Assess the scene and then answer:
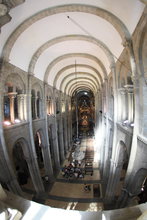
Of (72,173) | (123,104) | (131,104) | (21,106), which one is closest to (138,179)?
(131,104)

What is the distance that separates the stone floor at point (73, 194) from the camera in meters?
A: 10.9

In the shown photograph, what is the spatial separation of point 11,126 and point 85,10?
7423mm

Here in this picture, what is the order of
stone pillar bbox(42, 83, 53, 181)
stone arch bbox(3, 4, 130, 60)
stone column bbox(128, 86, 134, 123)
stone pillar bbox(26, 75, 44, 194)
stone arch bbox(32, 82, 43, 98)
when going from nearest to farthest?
1. stone arch bbox(3, 4, 130, 60)
2. stone column bbox(128, 86, 134, 123)
3. stone pillar bbox(26, 75, 44, 194)
4. stone arch bbox(32, 82, 43, 98)
5. stone pillar bbox(42, 83, 53, 181)

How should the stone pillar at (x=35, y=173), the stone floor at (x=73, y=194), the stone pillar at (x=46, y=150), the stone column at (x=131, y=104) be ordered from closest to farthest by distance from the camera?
the stone column at (x=131, y=104) → the stone pillar at (x=35, y=173) → the stone floor at (x=73, y=194) → the stone pillar at (x=46, y=150)

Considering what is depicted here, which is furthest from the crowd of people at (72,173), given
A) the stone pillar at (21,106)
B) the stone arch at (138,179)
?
the stone arch at (138,179)

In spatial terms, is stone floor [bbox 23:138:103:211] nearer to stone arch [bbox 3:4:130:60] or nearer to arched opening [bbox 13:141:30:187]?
arched opening [bbox 13:141:30:187]

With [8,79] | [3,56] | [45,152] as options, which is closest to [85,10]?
[3,56]

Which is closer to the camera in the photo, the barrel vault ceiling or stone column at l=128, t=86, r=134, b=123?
the barrel vault ceiling

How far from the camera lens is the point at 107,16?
635 cm

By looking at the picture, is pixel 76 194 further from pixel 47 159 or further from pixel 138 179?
pixel 138 179

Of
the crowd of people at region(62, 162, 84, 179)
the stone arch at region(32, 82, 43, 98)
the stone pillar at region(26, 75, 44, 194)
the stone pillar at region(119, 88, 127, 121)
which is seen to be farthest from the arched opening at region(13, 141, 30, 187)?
the stone pillar at region(119, 88, 127, 121)

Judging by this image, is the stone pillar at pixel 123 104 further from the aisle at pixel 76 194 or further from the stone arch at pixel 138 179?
the aisle at pixel 76 194

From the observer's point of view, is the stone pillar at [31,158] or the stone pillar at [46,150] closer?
the stone pillar at [31,158]

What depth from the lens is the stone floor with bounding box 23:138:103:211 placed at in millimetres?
10867
